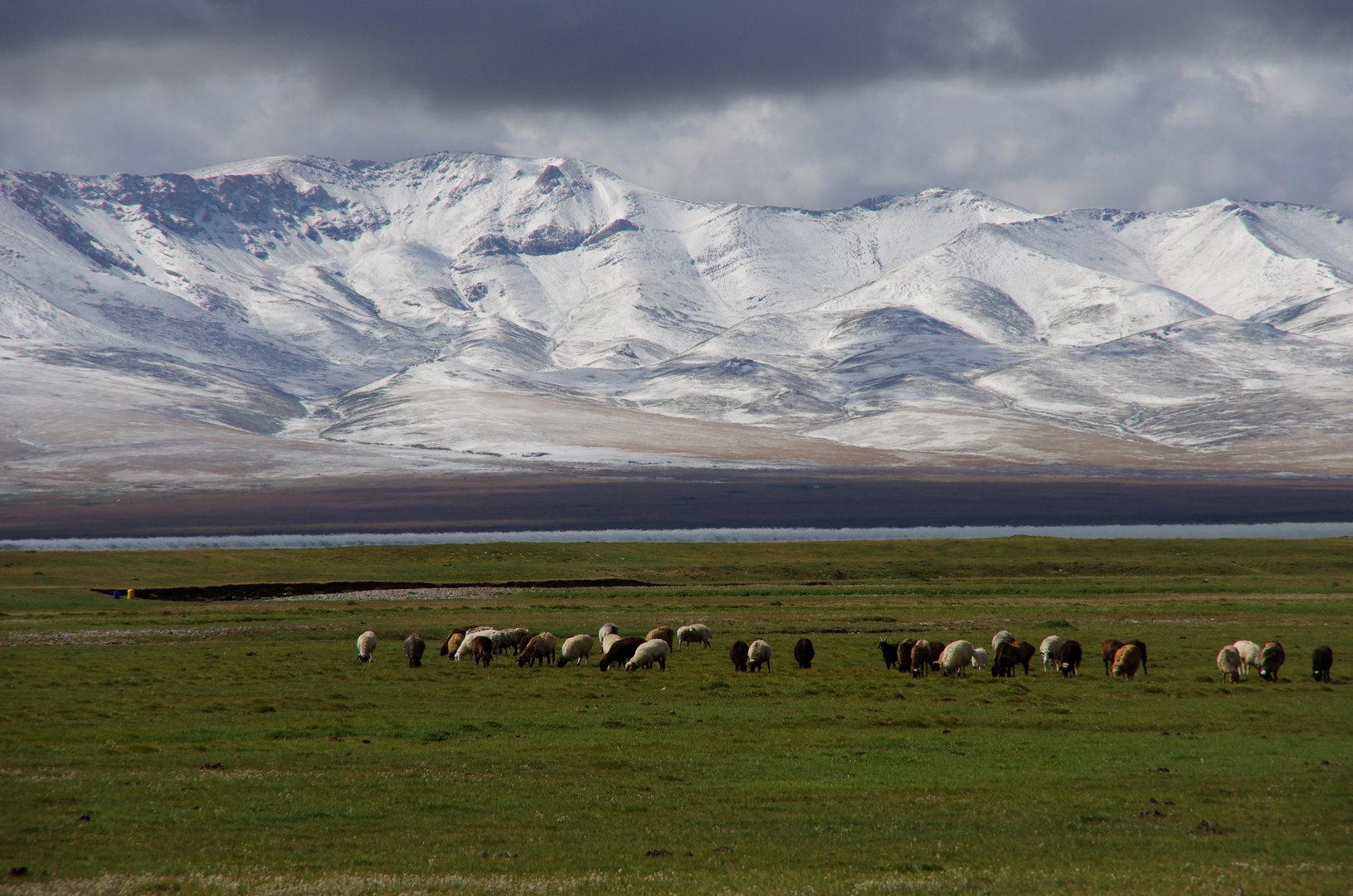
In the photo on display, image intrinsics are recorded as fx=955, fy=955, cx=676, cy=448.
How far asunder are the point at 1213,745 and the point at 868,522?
112m

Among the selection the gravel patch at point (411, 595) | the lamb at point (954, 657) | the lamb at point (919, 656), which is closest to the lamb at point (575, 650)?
the lamb at point (919, 656)

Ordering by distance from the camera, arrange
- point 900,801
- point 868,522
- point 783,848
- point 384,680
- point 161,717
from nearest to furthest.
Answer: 1. point 783,848
2. point 900,801
3. point 161,717
4. point 384,680
5. point 868,522

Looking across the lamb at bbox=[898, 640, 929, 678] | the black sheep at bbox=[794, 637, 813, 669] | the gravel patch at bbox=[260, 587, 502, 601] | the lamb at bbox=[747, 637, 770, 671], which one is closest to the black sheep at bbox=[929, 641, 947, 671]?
the lamb at bbox=[898, 640, 929, 678]

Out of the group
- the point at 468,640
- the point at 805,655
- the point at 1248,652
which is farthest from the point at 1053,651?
the point at 468,640

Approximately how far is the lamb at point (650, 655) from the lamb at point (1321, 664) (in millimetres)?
20369

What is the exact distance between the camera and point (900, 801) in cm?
1702

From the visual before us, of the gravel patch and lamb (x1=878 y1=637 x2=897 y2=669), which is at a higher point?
lamb (x1=878 y1=637 x2=897 y2=669)

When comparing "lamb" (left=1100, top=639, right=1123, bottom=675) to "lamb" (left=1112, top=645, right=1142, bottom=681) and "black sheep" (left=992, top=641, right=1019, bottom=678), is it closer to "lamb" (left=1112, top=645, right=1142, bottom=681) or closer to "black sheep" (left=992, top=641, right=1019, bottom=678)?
"lamb" (left=1112, top=645, right=1142, bottom=681)

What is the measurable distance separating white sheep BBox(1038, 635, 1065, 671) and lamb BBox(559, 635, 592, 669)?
16147 millimetres

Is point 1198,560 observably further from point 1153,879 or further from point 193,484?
point 193,484

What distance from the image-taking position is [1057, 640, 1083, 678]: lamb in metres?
31.2

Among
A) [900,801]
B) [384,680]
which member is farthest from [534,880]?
[384,680]

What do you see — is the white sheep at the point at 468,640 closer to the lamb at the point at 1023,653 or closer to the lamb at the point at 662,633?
the lamb at the point at 662,633

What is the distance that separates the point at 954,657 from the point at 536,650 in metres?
14.7
